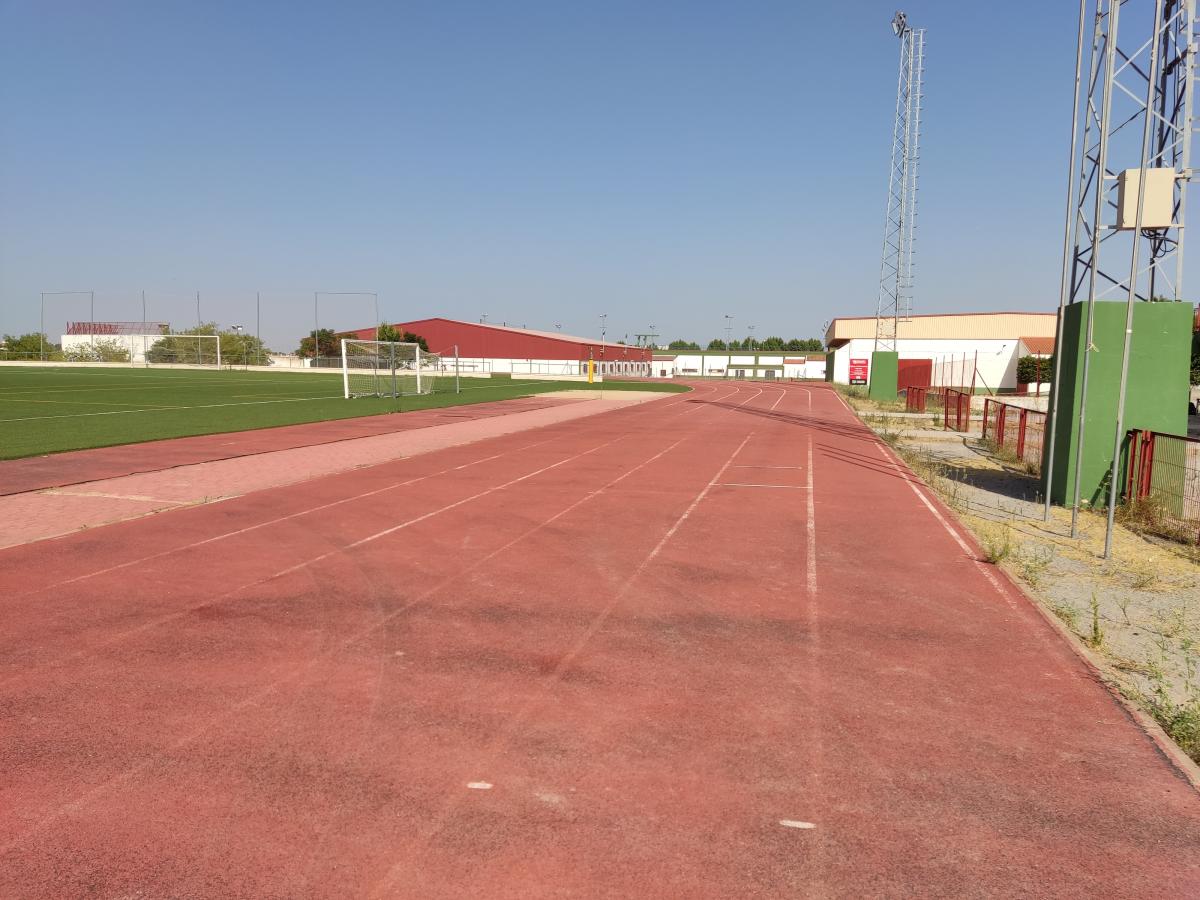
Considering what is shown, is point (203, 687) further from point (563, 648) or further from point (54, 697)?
point (563, 648)

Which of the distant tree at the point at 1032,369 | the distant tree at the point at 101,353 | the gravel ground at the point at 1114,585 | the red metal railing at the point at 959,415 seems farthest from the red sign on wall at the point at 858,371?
the distant tree at the point at 101,353

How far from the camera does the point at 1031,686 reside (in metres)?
5.85

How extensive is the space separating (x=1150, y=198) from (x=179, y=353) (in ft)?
294

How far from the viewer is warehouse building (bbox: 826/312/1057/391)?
2472 inches

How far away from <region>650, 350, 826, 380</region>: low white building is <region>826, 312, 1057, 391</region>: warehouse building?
22785 mm

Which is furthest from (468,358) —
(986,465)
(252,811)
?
(252,811)

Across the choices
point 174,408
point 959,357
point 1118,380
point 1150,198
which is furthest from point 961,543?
point 959,357

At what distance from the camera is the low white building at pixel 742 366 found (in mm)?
106375

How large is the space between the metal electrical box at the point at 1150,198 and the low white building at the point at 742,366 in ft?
292

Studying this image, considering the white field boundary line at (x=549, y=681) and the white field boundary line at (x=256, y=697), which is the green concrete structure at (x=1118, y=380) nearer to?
the white field boundary line at (x=549, y=681)

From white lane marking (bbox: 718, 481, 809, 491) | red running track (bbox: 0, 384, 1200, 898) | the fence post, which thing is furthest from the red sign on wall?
red running track (bbox: 0, 384, 1200, 898)

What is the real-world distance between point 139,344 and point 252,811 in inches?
3909

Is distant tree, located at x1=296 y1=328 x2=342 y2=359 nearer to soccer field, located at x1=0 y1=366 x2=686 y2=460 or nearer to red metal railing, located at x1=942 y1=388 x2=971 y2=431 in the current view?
soccer field, located at x1=0 y1=366 x2=686 y2=460

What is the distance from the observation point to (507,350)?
9569 centimetres
